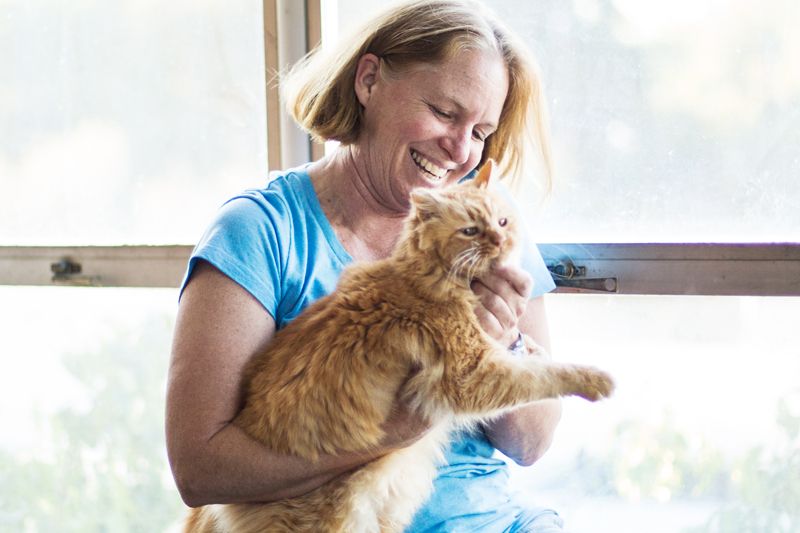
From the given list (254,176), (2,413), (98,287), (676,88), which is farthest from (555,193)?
(2,413)

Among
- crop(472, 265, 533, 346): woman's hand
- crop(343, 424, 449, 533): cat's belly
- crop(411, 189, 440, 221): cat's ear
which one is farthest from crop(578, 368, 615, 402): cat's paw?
crop(411, 189, 440, 221): cat's ear

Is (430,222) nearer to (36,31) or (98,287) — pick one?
(98,287)

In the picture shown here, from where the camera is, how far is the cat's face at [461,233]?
1381 millimetres

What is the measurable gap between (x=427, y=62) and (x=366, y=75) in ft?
0.48

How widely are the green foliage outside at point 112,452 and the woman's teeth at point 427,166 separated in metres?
1.15

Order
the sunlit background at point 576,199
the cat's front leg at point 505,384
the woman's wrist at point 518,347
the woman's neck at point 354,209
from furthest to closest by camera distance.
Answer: the sunlit background at point 576,199, the woman's neck at point 354,209, the woman's wrist at point 518,347, the cat's front leg at point 505,384

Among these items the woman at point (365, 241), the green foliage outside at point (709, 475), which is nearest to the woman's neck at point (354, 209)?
the woman at point (365, 241)

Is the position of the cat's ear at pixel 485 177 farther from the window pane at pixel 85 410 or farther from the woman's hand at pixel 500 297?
the window pane at pixel 85 410

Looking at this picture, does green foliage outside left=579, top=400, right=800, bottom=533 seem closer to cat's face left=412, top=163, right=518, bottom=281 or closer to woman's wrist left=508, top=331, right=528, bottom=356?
woman's wrist left=508, top=331, right=528, bottom=356

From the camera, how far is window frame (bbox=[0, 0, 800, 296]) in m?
1.65

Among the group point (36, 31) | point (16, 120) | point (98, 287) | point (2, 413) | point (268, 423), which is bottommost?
point (2, 413)

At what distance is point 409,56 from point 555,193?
551 millimetres

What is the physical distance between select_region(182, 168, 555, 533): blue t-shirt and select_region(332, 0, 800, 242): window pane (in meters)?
0.60

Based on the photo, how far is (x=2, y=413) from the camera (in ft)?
9.02
